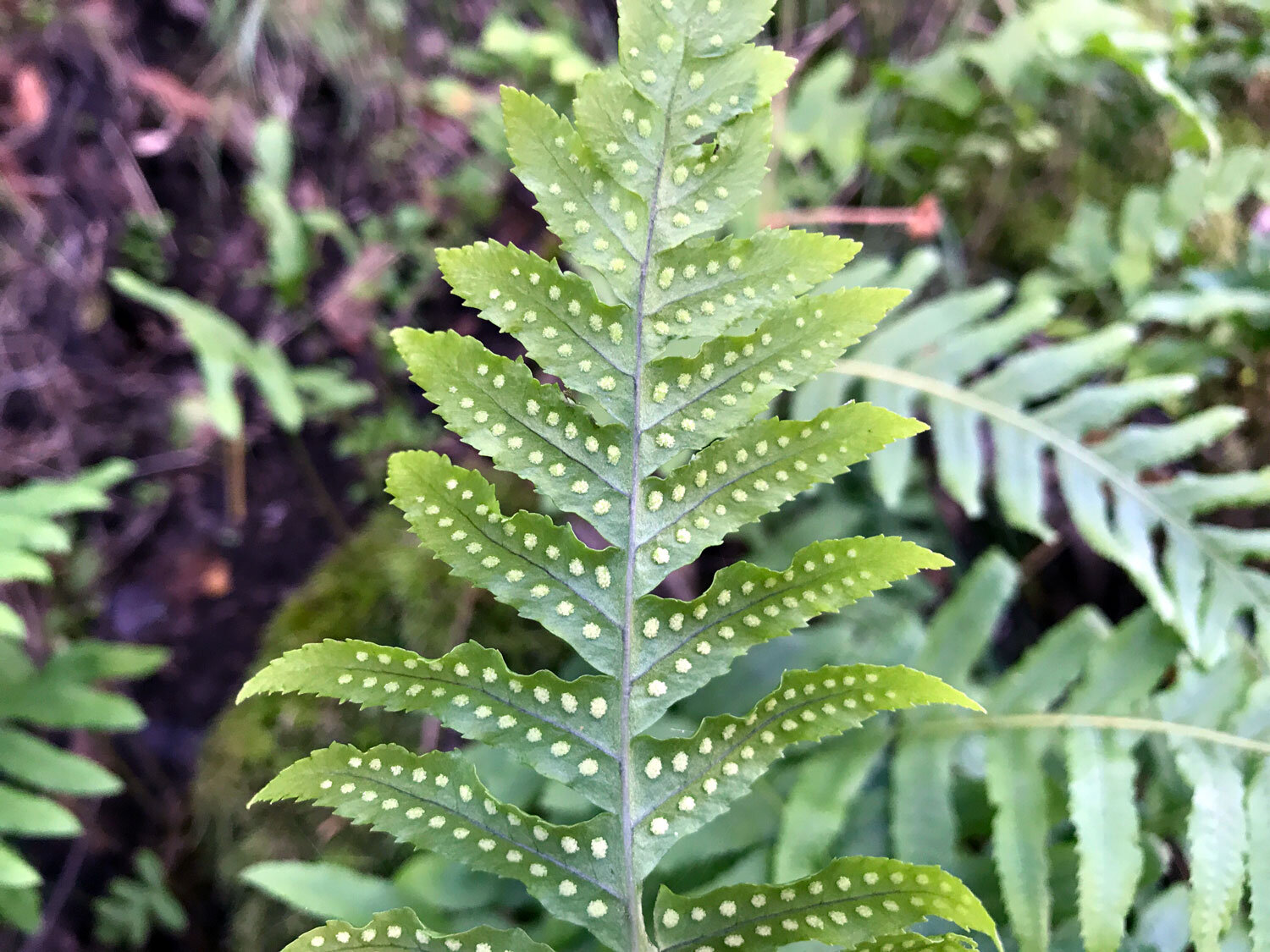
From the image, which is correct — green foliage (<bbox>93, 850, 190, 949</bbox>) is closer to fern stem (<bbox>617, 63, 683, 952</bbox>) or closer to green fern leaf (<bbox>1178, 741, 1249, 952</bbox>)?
fern stem (<bbox>617, 63, 683, 952</bbox>)

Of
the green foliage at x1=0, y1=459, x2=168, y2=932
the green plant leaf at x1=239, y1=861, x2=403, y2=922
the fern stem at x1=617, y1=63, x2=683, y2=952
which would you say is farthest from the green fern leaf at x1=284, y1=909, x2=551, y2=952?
the green foliage at x1=0, y1=459, x2=168, y2=932

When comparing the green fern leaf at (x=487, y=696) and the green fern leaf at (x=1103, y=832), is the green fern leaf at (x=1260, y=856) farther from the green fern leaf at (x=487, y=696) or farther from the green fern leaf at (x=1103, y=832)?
the green fern leaf at (x=487, y=696)

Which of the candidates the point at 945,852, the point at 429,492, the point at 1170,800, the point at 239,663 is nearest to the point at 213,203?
the point at 239,663

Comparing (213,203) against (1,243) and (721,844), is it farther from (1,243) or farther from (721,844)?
(721,844)

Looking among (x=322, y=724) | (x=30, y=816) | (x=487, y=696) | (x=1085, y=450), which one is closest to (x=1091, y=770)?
(x=1085, y=450)

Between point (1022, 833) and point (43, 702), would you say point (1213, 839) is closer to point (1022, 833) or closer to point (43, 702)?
point (1022, 833)
